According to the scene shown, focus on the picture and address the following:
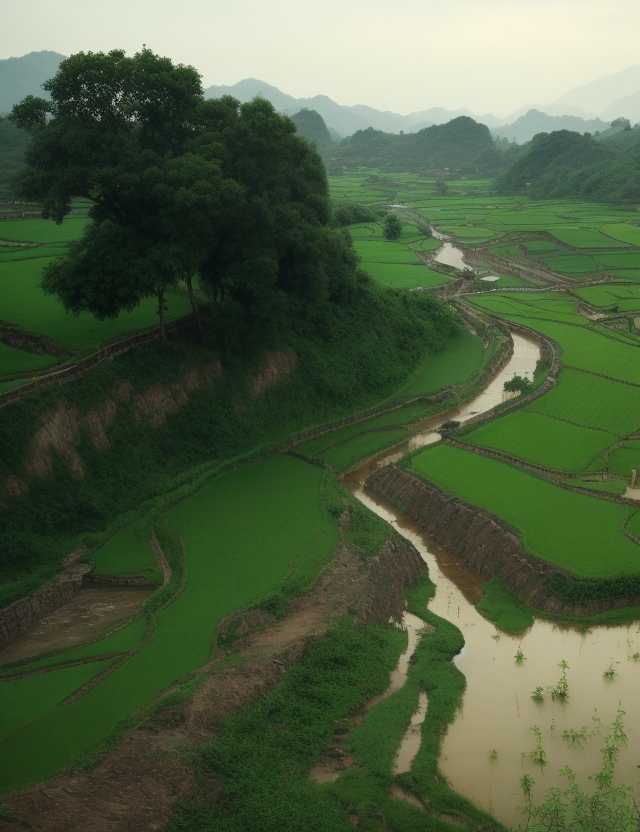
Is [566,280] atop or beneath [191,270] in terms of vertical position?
beneath

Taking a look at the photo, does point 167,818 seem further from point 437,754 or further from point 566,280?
point 566,280

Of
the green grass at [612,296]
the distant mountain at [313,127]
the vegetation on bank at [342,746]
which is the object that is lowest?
the vegetation on bank at [342,746]

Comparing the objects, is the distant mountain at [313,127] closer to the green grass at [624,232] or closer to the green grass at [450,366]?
the green grass at [624,232]

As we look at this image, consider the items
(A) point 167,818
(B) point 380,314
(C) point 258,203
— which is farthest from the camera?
(B) point 380,314

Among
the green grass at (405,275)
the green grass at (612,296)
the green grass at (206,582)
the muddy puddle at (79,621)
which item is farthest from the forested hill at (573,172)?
the muddy puddle at (79,621)

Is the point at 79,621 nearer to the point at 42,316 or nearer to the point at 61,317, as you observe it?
the point at 61,317

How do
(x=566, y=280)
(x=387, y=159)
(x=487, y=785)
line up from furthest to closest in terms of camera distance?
(x=387, y=159)
(x=566, y=280)
(x=487, y=785)

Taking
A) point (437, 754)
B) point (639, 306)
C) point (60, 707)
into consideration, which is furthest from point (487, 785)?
point (639, 306)
